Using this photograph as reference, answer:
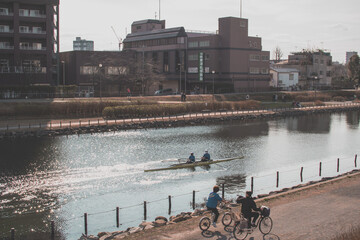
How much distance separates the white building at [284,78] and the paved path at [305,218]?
4786 inches

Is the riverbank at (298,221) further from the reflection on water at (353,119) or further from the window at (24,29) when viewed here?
the window at (24,29)

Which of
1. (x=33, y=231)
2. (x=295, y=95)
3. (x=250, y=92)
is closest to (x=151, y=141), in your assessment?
(x=33, y=231)

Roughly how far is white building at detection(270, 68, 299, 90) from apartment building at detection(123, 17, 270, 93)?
15301mm

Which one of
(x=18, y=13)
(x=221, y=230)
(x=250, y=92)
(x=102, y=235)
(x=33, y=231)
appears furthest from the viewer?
(x=250, y=92)

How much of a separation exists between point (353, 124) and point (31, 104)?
213 ft

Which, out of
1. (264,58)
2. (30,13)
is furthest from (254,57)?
(30,13)

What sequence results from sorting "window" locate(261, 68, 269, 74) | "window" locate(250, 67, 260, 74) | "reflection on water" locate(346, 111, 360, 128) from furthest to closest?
"window" locate(261, 68, 269, 74), "window" locate(250, 67, 260, 74), "reflection on water" locate(346, 111, 360, 128)

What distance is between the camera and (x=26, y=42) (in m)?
98.6

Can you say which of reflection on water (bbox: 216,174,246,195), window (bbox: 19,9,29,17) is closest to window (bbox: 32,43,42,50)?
window (bbox: 19,9,29,17)

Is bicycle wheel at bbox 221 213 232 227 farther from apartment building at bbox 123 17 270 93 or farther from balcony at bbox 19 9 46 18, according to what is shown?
apartment building at bbox 123 17 270 93

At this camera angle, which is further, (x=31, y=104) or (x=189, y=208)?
(x=31, y=104)

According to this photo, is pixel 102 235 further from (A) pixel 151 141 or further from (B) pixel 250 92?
(B) pixel 250 92

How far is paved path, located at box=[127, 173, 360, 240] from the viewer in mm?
21359

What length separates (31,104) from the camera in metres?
77.1
